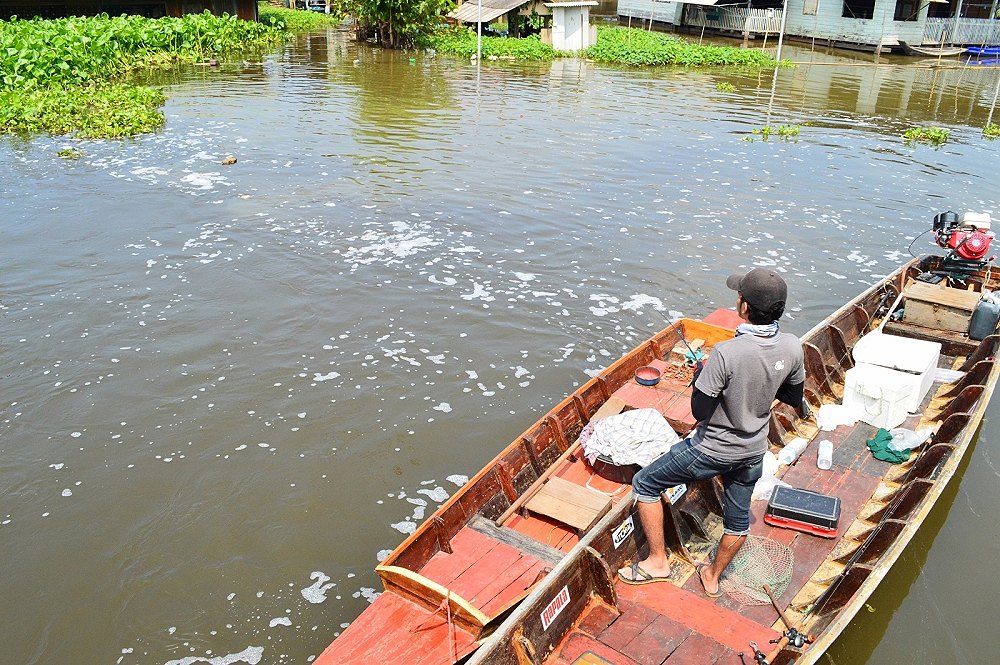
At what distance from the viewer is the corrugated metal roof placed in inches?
1615

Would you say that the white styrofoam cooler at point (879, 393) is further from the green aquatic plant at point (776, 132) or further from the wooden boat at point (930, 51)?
the wooden boat at point (930, 51)

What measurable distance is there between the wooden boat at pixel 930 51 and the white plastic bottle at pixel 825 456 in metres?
42.6

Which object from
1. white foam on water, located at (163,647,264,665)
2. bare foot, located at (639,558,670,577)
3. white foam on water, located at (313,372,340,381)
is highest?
bare foot, located at (639,558,670,577)

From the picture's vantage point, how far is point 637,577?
244 inches

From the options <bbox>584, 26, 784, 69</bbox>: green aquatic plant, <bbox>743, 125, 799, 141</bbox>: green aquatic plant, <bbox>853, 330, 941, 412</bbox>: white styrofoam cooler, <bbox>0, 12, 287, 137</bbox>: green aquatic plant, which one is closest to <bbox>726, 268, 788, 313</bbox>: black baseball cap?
<bbox>853, 330, 941, 412</bbox>: white styrofoam cooler

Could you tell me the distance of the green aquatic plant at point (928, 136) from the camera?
2409 cm

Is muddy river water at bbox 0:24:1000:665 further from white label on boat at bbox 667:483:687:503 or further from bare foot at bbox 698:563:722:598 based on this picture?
white label on boat at bbox 667:483:687:503

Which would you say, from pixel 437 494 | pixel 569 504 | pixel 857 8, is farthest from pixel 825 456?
pixel 857 8

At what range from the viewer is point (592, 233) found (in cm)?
1581

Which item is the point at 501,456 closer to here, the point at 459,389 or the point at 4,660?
the point at 459,389

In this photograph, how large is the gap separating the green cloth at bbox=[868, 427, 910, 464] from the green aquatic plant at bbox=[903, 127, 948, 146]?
1952 centimetres

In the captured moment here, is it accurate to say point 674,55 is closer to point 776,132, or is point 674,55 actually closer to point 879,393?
point 776,132

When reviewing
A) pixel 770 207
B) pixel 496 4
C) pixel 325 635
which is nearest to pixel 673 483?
pixel 325 635

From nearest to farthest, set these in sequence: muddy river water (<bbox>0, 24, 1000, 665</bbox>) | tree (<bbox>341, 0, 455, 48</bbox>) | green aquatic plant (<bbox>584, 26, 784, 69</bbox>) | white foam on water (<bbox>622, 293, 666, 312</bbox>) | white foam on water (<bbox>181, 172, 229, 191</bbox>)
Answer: muddy river water (<bbox>0, 24, 1000, 665</bbox>) < white foam on water (<bbox>622, 293, 666, 312</bbox>) < white foam on water (<bbox>181, 172, 229, 191</bbox>) < green aquatic plant (<bbox>584, 26, 784, 69</bbox>) < tree (<bbox>341, 0, 455, 48</bbox>)
